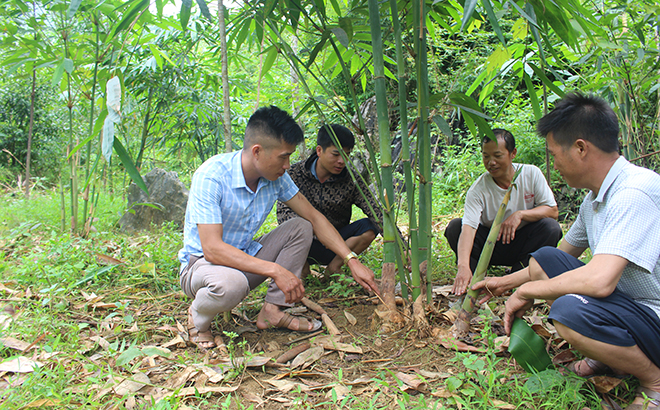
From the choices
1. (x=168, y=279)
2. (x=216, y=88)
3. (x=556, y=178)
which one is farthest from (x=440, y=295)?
(x=556, y=178)

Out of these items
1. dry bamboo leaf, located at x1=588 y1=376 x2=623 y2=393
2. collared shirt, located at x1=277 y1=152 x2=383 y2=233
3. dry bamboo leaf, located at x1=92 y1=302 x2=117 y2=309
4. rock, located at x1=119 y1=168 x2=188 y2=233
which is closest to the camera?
dry bamboo leaf, located at x1=588 y1=376 x2=623 y2=393

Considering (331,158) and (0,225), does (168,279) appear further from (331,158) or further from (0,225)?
(0,225)

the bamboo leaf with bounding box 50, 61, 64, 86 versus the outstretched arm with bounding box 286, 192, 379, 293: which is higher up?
the bamboo leaf with bounding box 50, 61, 64, 86

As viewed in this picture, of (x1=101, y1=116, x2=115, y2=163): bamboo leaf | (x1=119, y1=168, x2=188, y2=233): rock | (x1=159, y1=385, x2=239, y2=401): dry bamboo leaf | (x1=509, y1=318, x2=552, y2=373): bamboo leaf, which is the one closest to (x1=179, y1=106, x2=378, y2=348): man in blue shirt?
(x1=159, y1=385, x2=239, y2=401): dry bamboo leaf

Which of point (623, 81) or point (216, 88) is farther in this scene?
point (216, 88)

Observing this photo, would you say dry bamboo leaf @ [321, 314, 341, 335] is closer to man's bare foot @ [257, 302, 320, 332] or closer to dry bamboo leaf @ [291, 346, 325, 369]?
man's bare foot @ [257, 302, 320, 332]

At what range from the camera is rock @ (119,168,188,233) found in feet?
14.4

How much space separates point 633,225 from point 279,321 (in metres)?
1.62

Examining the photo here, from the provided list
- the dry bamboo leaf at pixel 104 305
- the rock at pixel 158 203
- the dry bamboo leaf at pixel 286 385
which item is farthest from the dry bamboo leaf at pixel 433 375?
the rock at pixel 158 203

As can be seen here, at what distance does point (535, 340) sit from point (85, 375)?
6.03 feet


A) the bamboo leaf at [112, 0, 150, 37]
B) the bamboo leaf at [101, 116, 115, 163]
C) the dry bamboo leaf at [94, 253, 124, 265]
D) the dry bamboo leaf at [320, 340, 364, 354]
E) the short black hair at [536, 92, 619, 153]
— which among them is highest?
the bamboo leaf at [112, 0, 150, 37]

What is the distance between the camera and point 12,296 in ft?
7.97

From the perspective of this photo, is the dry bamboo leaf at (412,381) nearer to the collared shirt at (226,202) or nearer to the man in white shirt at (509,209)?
the man in white shirt at (509,209)

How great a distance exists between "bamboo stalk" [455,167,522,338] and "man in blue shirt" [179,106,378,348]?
452 mm
